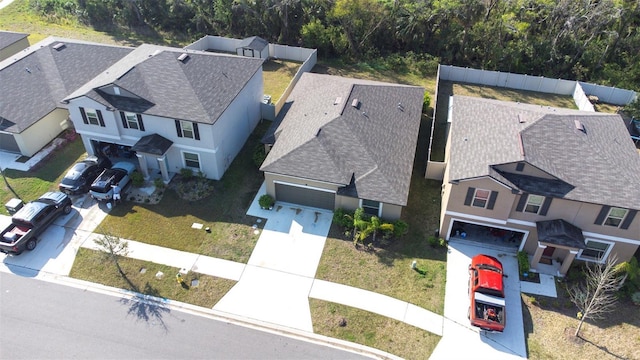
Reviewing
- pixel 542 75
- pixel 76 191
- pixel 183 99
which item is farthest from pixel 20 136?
pixel 542 75

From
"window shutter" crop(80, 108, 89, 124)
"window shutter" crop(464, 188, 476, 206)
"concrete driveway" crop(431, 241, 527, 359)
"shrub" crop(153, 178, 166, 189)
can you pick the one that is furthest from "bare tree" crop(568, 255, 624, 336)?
"window shutter" crop(80, 108, 89, 124)

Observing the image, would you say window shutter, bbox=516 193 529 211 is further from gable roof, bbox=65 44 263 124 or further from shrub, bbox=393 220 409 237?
gable roof, bbox=65 44 263 124

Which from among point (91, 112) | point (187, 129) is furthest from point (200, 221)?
point (91, 112)

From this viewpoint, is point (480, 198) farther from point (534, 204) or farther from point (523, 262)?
point (523, 262)

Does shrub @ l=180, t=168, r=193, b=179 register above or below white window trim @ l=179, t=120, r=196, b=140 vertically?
below

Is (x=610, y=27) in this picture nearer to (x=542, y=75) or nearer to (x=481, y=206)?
(x=542, y=75)

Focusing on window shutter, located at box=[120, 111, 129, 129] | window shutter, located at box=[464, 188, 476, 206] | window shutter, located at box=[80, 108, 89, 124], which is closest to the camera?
window shutter, located at box=[464, 188, 476, 206]
